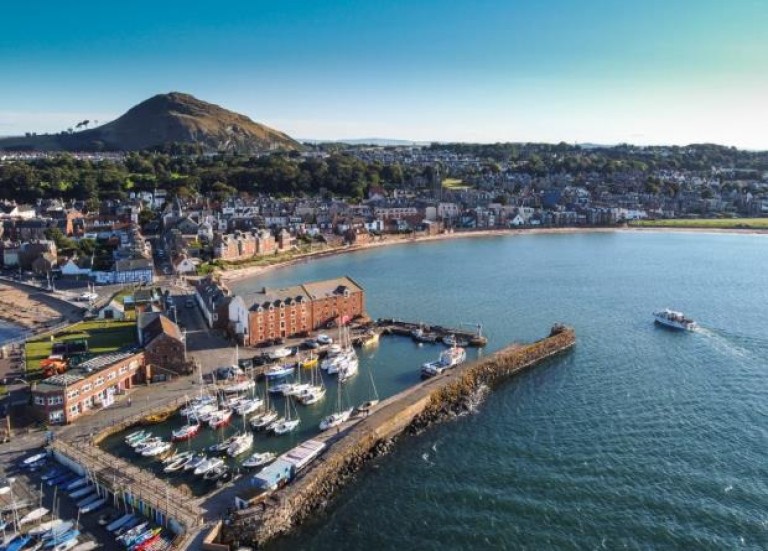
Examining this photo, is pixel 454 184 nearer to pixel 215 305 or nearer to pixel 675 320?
pixel 675 320

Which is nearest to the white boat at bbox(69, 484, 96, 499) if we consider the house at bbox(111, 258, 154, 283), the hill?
the house at bbox(111, 258, 154, 283)

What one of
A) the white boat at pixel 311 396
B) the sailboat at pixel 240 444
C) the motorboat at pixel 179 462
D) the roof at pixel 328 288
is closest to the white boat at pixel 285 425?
the sailboat at pixel 240 444

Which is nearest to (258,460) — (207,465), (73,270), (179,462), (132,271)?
(207,465)

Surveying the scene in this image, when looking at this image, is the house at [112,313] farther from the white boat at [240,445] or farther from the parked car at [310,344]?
the white boat at [240,445]

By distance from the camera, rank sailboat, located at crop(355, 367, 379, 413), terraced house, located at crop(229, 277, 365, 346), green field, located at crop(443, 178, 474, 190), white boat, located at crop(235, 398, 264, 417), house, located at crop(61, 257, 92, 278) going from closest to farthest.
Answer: sailboat, located at crop(355, 367, 379, 413) → white boat, located at crop(235, 398, 264, 417) → terraced house, located at crop(229, 277, 365, 346) → house, located at crop(61, 257, 92, 278) → green field, located at crop(443, 178, 474, 190)

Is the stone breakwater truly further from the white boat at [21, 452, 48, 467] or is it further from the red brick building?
the red brick building
